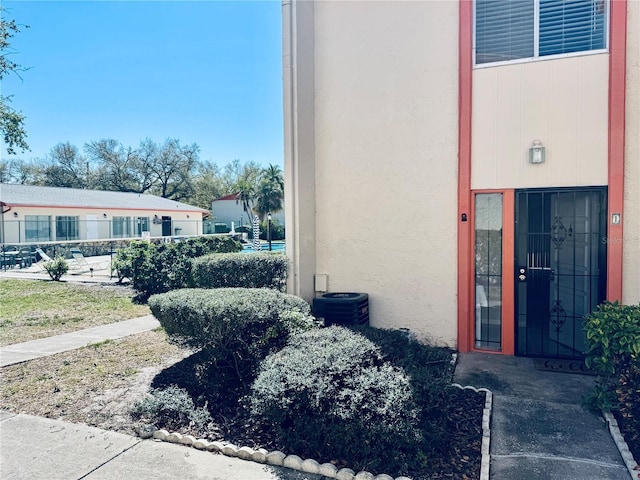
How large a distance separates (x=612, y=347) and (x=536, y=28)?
4341 mm

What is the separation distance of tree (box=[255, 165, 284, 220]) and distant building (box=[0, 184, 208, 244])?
21.5 feet

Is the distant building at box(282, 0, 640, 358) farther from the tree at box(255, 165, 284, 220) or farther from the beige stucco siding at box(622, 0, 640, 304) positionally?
the tree at box(255, 165, 284, 220)

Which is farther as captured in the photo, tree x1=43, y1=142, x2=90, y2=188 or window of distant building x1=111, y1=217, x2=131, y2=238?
tree x1=43, y1=142, x2=90, y2=188

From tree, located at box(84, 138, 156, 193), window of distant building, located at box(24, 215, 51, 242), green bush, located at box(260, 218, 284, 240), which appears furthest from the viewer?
tree, located at box(84, 138, 156, 193)

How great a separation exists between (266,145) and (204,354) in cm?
4136

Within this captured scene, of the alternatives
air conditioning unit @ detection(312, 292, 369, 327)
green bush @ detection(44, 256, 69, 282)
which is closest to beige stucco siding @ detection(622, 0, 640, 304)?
air conditioning unit @ detection(312, 292, 369, 327)

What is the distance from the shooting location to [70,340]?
693 cm

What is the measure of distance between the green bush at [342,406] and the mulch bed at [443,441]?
11cm

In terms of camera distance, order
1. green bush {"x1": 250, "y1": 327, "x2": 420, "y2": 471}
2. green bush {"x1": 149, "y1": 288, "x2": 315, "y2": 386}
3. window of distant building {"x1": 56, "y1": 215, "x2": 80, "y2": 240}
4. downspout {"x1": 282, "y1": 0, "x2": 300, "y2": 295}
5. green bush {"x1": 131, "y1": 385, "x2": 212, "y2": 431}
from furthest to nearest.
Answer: window of distant building {"x1": 56, "y1": 215, "x2": 80, "y2": 240}, downspout {"x1": 282, "y1": 0, "x2": 300, "y2": 295}, green bush {"x1": 149, "y1": 288, "x2": 315, "y2": 386}, green bush {"x1": 131, "y1": 385, "x2": 212, "y2": 431}, green bush {"x1": 250, "y1": 327, "x2": 420, "y2": 471}

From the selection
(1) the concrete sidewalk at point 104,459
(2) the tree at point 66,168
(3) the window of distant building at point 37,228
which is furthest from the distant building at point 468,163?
(2) the tree at point 66,168

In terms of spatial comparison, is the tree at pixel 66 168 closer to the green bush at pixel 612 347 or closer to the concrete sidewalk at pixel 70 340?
the concrete sidewalk at pixel 70 340

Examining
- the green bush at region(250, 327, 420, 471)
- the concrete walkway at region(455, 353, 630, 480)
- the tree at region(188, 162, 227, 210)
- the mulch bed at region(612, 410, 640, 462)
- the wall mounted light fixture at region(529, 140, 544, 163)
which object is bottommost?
the concrete walkway at region(455, 353, 630, 480)

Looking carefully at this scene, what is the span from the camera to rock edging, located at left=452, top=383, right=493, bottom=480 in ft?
10.1

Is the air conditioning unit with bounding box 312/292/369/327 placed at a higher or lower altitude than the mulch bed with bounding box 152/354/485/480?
higher
